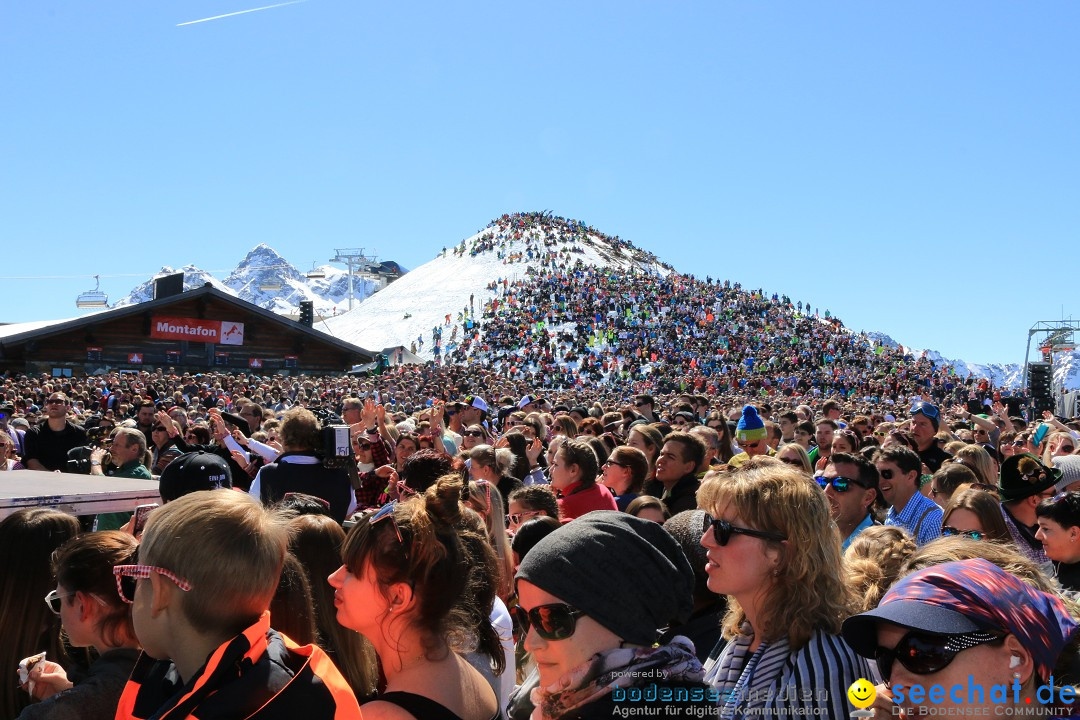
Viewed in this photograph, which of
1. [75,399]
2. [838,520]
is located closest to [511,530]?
[838,520]

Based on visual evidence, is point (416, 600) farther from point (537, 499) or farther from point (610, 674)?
point (537, 499)

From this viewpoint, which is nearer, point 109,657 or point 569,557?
point 569,557

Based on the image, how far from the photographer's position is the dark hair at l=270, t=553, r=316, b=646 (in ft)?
9.70

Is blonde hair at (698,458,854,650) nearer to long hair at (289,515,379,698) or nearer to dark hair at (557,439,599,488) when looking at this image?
long hair at (289,515,379,698)

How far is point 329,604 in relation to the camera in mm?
3283

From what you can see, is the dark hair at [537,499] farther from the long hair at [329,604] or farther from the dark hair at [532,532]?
the long hair at [329,604]

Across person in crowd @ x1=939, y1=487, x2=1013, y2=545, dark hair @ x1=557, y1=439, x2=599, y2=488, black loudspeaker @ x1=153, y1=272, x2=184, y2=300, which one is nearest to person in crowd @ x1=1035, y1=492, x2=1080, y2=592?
person in crowd @ x1=939, y1=487, x2=1013, y2=545

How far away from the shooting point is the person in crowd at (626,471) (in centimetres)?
628

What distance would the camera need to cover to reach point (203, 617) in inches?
88.7

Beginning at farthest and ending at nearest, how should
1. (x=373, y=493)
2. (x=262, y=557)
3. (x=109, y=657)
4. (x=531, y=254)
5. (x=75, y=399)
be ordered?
(x=531, y=254), (x=75, y=399), (x=373, y=493), (x=109, y=657), (x=262, y=557)

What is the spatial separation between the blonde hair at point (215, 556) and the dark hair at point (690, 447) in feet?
14.0

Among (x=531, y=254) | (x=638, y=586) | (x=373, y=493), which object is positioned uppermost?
(x=531, y=254)

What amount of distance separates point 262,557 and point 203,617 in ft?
0.67

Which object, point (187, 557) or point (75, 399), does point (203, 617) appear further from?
point (75, 399)
